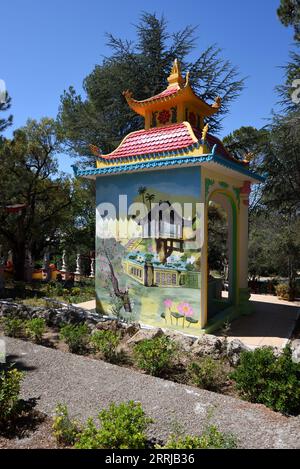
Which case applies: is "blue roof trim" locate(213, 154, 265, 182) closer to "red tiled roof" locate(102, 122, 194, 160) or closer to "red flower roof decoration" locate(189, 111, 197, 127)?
"red tiled roof" locate(102, 122, 194, 160)

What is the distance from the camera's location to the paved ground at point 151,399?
13.5 feet

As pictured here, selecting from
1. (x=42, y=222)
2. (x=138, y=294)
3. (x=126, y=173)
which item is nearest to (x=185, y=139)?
(x=126, y=173)

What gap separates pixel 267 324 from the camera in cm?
997

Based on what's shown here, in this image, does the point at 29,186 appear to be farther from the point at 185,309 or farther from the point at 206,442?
the point at 206,442

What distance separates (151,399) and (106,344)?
1.79 metres

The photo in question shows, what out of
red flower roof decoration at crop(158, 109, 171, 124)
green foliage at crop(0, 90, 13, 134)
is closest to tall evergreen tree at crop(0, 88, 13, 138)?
green foliage at crop(0, 90, 13, 134)

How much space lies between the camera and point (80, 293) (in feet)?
45.1

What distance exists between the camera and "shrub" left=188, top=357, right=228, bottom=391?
535 centimetres

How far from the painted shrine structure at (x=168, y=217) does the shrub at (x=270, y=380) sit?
3291 mm

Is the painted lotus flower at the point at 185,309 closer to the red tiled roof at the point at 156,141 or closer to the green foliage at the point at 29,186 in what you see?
the red tiled roof at the point at 156,141

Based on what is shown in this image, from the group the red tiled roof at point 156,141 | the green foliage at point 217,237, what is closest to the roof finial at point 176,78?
the red tiled roof at point 156,141

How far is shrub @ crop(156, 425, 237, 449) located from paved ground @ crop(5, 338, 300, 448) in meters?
0.22
